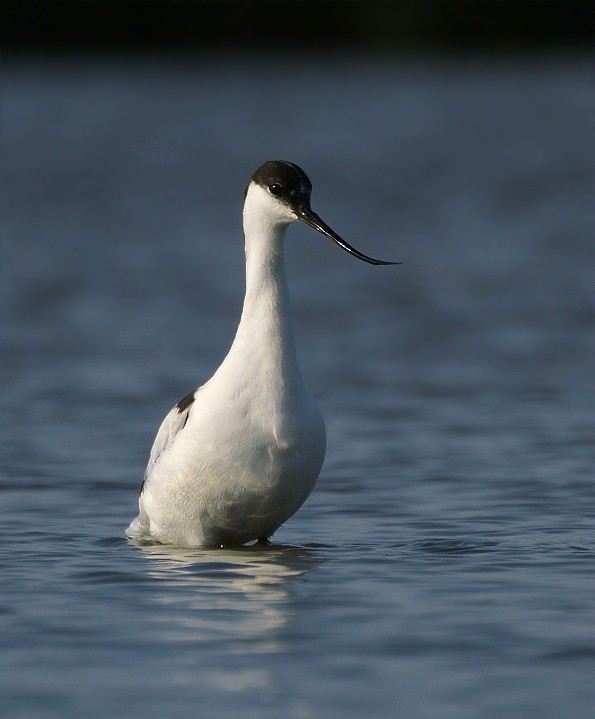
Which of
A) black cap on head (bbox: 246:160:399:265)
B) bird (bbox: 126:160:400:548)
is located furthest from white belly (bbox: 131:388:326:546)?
black cap on head (bbox: 246:160:399:265)

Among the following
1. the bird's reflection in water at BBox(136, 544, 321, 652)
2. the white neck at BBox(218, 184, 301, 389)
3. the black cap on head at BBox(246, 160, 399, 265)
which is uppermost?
the black cap on head at BBox(246, 160, 399, 265)

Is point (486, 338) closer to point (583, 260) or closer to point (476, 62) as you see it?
point (583, 260)

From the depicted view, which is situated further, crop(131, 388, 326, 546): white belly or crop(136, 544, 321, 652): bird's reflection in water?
crop(131, 388, 326, 546): white belly

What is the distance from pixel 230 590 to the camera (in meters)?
6.98

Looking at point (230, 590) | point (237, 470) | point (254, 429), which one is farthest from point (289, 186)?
point (230, 590)

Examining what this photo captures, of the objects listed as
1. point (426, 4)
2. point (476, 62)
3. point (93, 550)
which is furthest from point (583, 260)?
point (476, 62)

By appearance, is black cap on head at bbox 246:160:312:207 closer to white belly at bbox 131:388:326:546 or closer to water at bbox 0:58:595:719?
white belly at bbox 131:388:326:546

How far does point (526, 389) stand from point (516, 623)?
5.81 meters

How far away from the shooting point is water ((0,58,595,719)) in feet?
19.3

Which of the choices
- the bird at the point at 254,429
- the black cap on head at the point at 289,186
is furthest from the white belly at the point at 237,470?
the black cap on head at the point at 289,186

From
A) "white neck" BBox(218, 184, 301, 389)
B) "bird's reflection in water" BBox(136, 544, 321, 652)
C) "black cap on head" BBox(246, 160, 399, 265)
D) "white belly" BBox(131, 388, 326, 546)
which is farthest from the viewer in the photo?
"black cap on head" BBox(246, 160, 399, 265)

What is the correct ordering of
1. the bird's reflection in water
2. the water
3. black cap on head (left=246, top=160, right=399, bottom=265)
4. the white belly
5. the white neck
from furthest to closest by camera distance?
black cap on head (left=246, top=160, right=399, bottom=265) → the white neck → the white belly → the bird's reflection in water → the water

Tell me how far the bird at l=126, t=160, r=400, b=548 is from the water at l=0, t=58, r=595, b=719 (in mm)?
203

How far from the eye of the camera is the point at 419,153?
119 feet
